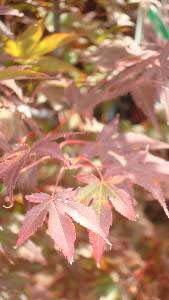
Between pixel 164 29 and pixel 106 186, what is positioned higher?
pixel 164 29

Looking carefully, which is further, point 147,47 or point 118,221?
point 118,221

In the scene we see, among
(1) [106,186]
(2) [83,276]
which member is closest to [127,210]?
(1) [106,186]

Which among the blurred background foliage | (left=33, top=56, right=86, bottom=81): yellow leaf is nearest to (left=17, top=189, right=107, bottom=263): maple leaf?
the blurred background foliage

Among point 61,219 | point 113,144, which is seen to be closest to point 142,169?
point 113,144

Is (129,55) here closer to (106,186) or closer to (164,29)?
(164,29)

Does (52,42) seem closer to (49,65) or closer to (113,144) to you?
(49,65)

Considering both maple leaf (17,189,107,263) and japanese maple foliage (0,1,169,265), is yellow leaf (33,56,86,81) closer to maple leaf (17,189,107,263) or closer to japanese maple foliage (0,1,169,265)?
japanese maple foliage (0,1,169,265)

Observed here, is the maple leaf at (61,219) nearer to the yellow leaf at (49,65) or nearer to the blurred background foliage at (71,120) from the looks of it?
the blurred background foliage at (71,120)
